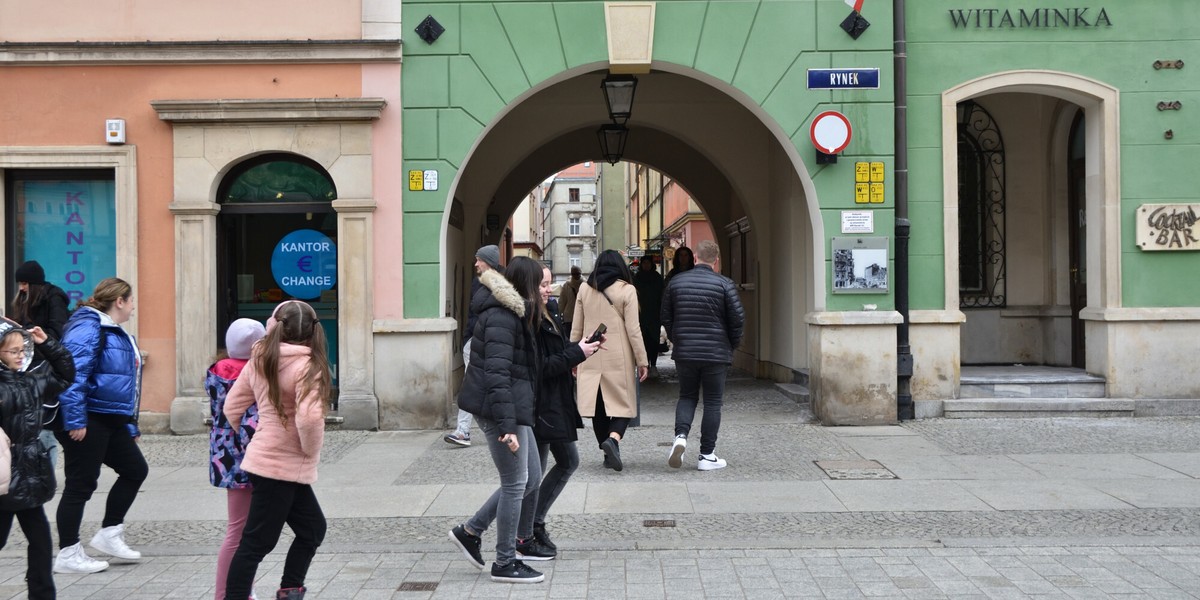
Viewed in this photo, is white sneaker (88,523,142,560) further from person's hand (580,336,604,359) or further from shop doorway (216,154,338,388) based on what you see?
shop doorway (216,154,338,388)

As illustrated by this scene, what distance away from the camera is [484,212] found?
16.9 m

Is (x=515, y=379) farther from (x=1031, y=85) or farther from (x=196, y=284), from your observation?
(x=1031, y=85)

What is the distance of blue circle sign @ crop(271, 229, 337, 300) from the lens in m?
11.6

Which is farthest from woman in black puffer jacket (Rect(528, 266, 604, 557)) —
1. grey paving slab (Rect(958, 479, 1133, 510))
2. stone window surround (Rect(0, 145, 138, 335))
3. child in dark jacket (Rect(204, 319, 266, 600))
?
stone window surround (Rect(0, 145, 138, 335))

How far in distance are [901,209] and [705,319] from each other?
3511 mm

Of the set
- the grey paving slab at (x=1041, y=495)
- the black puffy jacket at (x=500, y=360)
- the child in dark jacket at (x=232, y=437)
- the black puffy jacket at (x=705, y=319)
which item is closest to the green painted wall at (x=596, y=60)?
the black puffy jacket at (x=705, y=319)

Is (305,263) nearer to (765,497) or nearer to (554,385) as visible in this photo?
(765,497)

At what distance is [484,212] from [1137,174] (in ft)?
30.3

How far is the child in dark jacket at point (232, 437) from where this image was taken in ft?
15.9

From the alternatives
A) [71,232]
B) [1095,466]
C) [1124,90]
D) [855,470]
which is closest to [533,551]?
[855,470]

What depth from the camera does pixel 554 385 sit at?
19.5 feet

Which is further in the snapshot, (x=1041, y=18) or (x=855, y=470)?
(x=1041, y=18)

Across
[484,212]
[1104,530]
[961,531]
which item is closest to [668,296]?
[961,531]

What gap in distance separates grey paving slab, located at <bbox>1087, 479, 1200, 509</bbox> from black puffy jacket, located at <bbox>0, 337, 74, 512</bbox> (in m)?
6.39
